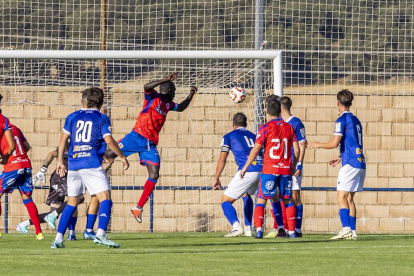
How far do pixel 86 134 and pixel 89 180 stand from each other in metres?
0.52

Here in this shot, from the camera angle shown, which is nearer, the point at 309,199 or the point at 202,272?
the point at 202,272

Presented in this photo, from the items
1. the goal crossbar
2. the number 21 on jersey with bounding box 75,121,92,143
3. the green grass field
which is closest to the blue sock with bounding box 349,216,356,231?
the green grass field

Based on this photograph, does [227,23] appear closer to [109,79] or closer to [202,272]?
[109,79]

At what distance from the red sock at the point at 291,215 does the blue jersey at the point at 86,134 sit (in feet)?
10.2

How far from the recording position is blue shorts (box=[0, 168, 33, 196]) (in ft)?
39.5

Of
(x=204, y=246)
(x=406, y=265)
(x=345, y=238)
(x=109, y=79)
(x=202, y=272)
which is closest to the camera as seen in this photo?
(x=202, y=272)

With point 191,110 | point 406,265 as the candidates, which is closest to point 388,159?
point 191,110

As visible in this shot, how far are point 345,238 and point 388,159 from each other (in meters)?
6.82

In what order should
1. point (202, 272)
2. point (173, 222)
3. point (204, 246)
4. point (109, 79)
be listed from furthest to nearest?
Answer: point (173, 222), point (109, 79), point (204, 246), point (202, 272)

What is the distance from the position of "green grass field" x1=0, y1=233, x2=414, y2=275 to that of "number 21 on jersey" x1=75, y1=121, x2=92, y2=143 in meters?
1.25

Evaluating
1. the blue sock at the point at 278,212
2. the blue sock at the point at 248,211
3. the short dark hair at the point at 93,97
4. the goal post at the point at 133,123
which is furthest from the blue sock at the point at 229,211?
the goal post at the point at 133,123

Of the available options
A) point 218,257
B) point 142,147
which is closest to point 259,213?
point 142,147

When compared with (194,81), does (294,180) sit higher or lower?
lower

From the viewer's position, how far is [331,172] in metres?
18.2
